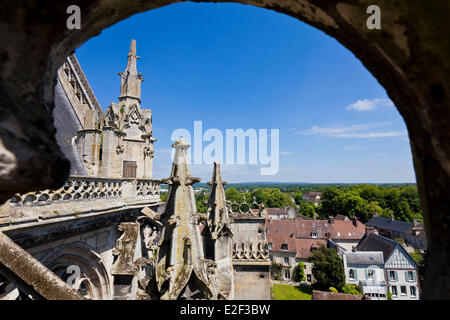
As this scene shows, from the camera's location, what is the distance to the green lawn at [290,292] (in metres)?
32.8

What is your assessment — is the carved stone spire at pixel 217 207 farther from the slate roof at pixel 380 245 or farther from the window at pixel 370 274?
the slate roof at pixel 380 245

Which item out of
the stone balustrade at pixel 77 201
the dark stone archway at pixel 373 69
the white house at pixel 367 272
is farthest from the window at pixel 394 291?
the dark stone archway at pixel 373 69

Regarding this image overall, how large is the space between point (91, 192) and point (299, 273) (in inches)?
1744

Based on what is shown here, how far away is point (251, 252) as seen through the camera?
10805mm

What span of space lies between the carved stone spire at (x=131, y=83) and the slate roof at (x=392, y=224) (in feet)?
262

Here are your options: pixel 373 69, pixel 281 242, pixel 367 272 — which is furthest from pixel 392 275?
pixel 373 69

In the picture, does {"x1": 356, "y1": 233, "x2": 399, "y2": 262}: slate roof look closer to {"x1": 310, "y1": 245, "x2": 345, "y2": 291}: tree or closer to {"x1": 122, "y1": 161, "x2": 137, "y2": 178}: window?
{"x1": 310, "y1": 245, "x2": 345, "y2": 291}: tree

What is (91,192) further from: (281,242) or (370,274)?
(281,242)

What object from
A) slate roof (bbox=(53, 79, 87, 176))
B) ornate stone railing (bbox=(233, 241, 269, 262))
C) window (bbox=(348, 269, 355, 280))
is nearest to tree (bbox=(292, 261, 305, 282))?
window (bbox=(348, 269, 355, 280))

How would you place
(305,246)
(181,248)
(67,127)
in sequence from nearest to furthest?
1. (181,248)
2. (67,127)
3. (305,246)

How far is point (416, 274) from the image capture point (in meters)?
32.6

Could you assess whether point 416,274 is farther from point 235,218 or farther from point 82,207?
point 82,207

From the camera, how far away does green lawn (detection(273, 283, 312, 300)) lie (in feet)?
107

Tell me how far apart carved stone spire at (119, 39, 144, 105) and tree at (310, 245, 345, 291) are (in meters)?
38.1
